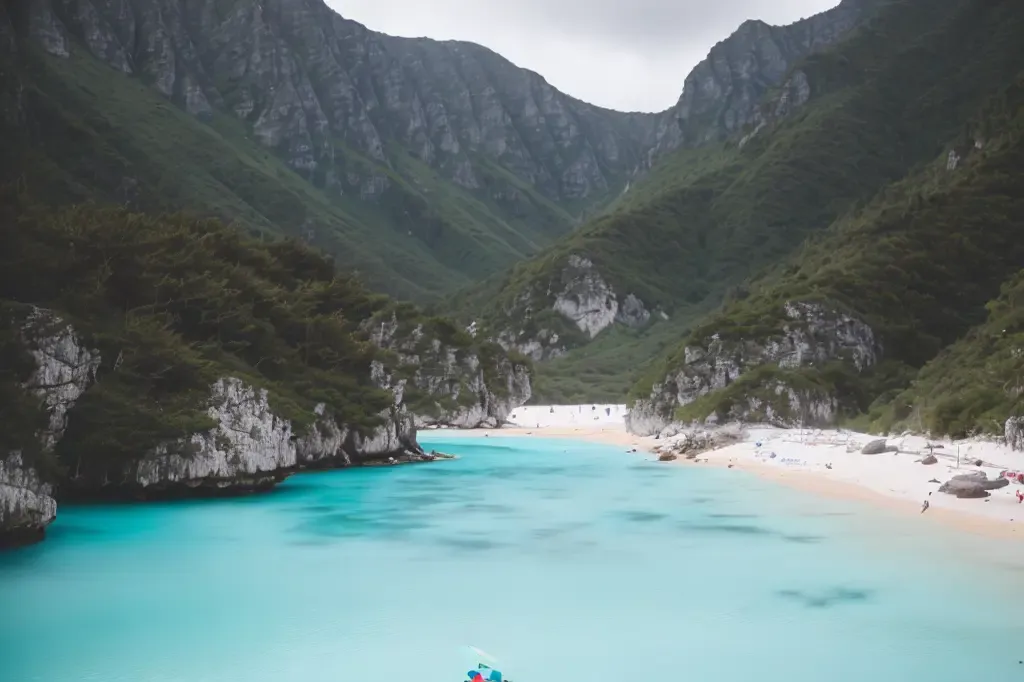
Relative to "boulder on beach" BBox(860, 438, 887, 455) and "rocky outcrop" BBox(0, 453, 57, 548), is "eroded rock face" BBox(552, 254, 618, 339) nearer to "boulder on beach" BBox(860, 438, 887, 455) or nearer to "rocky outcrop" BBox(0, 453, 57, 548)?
"boulder on beach" BBox(860, 438, 887, 455)

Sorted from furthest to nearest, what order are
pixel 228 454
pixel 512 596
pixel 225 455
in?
pixel 228 454 → pixel 225 455 → pixel 512 596

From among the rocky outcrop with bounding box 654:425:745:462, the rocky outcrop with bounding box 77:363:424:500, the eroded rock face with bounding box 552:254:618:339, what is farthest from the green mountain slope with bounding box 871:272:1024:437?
the eroded rock face with bounding box 552:254:618:339

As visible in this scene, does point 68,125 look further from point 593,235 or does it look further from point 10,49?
point 593,235

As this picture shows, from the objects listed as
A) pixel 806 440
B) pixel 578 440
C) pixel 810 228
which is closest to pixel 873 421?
pixel 806 440

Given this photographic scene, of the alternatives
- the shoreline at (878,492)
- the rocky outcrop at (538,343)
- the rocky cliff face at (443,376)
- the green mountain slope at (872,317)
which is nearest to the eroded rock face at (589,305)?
the rocky outcrop at (538,343)

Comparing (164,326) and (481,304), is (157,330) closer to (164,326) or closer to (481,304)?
(164,326)

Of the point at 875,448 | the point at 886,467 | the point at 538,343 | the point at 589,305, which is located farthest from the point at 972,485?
the point at 589,305
